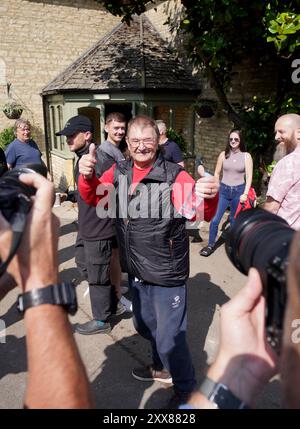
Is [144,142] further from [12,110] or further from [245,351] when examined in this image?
[12,110]

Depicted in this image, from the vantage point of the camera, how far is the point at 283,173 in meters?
2.89

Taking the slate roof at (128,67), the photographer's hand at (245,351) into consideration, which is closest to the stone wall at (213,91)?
the slate roof at (128,67)

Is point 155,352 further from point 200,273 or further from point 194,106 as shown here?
point 194,106

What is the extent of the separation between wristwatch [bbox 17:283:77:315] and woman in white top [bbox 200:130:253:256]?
14.6ft

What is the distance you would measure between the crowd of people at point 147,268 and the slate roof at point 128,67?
4273 mm

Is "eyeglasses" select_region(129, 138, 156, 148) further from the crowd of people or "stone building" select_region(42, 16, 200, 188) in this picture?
"stone building" select_region(42, 16, 200, 188)

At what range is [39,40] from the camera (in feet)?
32.8

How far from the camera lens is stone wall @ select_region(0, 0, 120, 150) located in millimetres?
9586

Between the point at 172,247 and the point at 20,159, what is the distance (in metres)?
3.78

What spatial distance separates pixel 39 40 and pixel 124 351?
9926 mm

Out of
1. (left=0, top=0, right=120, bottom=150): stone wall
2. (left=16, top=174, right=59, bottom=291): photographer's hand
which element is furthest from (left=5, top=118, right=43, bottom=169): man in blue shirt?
(left=0, top=0, right=120, bottom=150): stone wall

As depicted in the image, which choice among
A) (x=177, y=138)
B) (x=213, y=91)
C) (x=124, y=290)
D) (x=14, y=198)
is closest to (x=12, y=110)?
(x=177, y=138)

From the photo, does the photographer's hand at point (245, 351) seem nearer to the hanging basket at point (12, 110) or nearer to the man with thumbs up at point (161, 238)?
the man with thumbs up at point (161, 238)

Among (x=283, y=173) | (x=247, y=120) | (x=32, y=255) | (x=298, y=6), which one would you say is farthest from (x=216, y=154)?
(x=32, y=255)
